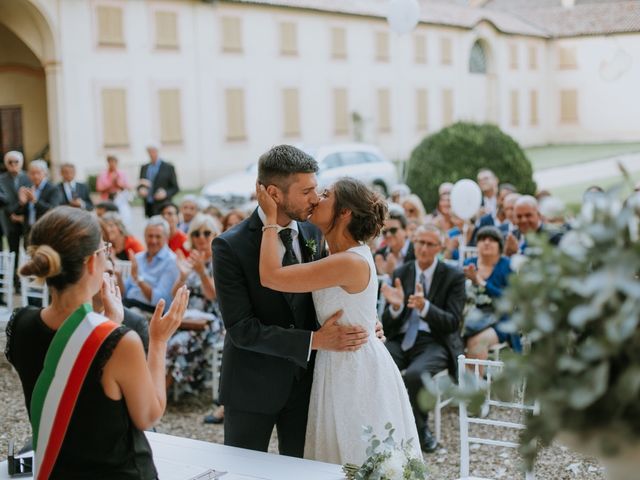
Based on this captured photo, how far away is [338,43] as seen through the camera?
28922mm

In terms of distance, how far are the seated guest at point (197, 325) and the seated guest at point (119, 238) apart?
1.17 metres

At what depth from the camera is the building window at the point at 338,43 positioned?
94.2 feet

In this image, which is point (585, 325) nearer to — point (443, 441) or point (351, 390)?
point (351, 390)

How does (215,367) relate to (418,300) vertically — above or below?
below

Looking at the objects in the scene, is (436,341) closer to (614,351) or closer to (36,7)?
(614,351)

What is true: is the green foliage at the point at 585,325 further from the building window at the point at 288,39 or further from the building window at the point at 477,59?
the building window at the point at 477,59

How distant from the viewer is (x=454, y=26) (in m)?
34.8

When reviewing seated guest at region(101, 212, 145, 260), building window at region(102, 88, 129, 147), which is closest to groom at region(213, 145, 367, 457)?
seated guest at region(101, 212, 145, 260)

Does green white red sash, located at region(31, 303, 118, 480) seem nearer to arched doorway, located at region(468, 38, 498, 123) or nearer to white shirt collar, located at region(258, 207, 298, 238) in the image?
white shirt collar, located at region(258, 207, 298, 238)

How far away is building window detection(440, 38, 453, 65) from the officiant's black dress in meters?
32.8

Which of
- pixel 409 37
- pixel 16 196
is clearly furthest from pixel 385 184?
pixel 409 37

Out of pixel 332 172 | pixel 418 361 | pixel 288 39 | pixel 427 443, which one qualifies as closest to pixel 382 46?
pixel 288 39

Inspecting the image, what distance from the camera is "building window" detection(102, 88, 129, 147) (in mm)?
22422

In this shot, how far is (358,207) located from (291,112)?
80.2ft
